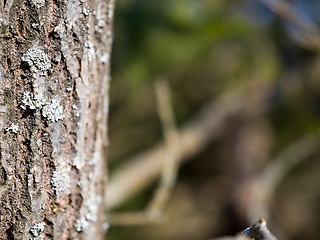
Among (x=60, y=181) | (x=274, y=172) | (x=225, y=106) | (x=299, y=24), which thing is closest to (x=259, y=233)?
(x=60, y=181)

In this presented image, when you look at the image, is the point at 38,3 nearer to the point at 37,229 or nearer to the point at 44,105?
the point at 44,105

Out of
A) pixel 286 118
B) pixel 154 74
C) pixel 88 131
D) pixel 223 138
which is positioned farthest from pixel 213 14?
pixel 88 131

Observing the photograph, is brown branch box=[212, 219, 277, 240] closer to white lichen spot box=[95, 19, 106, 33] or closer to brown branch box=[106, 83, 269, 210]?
white lichen spot box=[95, 19, 106, 33]

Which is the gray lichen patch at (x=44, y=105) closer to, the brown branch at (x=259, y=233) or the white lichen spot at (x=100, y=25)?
the white lichen spot at (x=100, y=25)

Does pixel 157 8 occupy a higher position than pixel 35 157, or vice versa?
pixel 157 8

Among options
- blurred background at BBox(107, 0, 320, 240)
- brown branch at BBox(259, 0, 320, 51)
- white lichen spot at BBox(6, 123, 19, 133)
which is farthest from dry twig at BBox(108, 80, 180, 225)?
white lichen spot at BBox(6, 123, 19, 133)

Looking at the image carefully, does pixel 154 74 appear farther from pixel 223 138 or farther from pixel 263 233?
pixel 263 233
